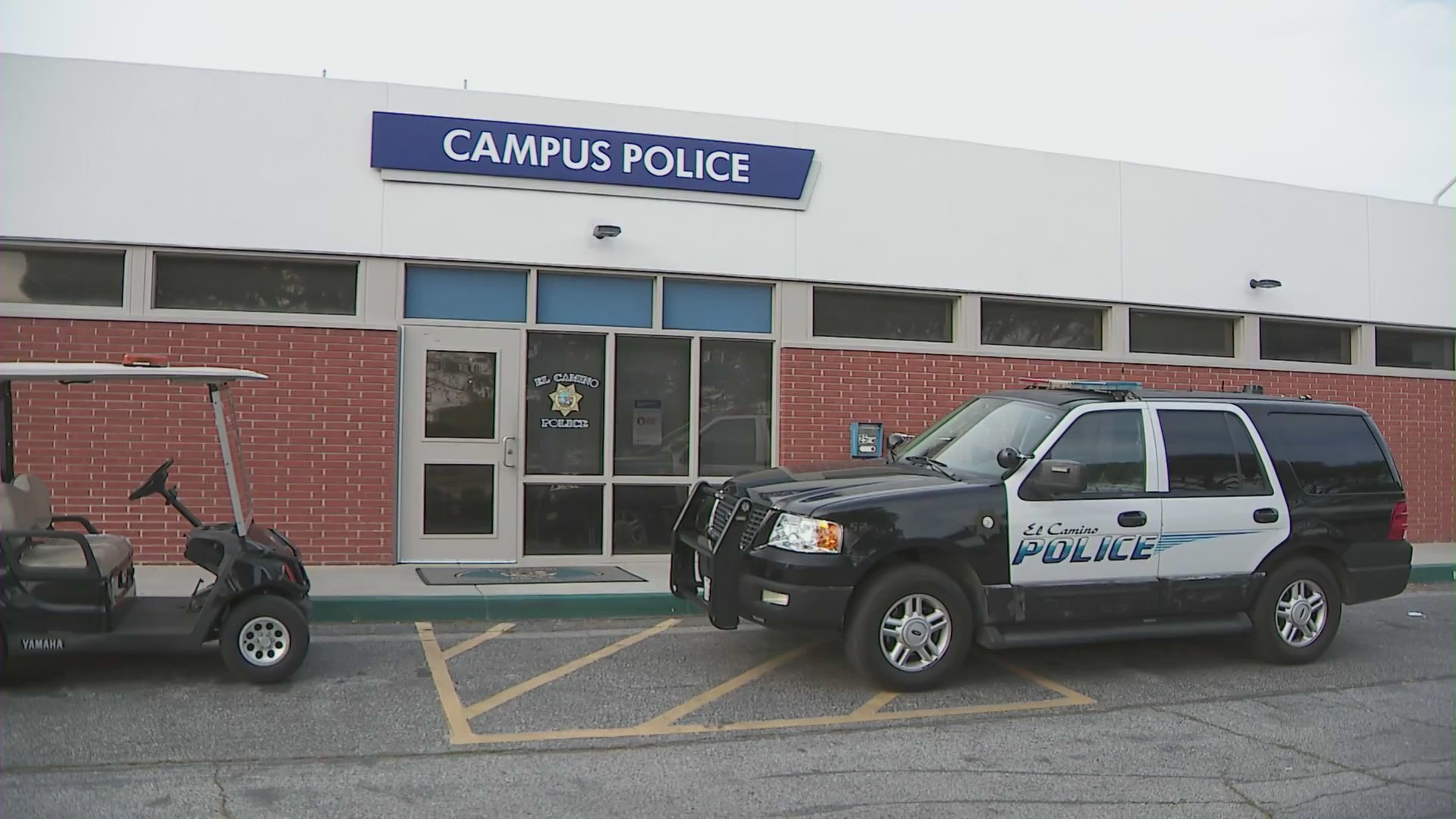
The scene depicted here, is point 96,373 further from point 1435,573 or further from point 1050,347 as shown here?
point 1435,573

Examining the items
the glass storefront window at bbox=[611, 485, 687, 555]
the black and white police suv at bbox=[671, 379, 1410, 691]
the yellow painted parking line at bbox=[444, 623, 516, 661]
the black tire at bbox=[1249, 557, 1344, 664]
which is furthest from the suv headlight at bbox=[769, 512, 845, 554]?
the glass storefront window at bbox=[611, 485, 687, 555]

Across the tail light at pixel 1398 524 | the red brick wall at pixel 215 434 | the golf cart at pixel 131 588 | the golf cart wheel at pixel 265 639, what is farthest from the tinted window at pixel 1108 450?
the red brick wall at pixel 215 434

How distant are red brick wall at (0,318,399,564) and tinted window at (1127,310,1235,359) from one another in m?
7.98

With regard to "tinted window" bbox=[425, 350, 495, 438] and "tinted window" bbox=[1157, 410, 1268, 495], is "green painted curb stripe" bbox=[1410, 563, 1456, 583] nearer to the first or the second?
"tinted window" bbox=[1157, 410, 1268, 495]

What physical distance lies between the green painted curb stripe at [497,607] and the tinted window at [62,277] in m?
3.67

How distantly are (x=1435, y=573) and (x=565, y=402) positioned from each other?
915 cm

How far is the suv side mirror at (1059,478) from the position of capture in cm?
629

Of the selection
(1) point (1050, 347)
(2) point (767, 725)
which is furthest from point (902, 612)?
(1) point (1050, 347)

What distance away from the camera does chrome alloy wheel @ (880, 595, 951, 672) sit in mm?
6211

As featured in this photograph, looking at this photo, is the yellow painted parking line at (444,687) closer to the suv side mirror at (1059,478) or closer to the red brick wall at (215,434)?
the red brick wall at (215,434)

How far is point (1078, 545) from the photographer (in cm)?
655

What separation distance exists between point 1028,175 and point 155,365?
28.8ft

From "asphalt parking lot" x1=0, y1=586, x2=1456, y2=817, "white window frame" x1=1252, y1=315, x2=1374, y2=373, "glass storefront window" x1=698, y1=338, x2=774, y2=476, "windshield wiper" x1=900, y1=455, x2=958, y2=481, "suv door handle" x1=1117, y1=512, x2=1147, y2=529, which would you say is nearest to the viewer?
"asphalt parking lot" x1=0, y1=586, x2=1456, y2=817

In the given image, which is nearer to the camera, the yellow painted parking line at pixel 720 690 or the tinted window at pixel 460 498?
the yellow painted parking line at pixel 720 690
